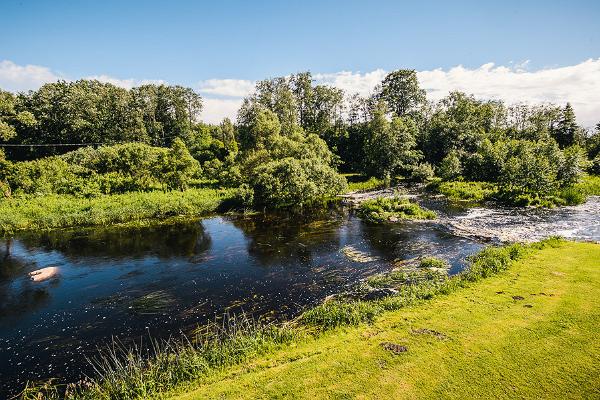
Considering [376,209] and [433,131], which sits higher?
[433,131]

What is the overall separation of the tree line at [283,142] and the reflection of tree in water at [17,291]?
75.1ft

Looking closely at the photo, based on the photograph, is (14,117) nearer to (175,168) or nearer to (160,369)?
(175,168)

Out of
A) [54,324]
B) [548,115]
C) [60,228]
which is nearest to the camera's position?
[54,324]

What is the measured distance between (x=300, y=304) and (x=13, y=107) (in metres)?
99.5

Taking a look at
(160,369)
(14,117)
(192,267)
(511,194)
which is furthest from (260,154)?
(14,117)

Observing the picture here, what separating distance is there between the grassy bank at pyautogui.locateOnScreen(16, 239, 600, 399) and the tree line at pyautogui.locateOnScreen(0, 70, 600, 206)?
31.3 m

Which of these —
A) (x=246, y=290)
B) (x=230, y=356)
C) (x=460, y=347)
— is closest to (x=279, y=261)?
(x=246, y=290)

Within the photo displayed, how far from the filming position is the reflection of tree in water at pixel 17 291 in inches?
878

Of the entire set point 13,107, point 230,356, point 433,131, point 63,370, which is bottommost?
point 63,370

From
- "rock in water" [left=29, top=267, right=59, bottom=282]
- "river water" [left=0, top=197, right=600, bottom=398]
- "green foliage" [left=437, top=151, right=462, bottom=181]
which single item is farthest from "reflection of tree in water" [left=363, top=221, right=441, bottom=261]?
"green foliage" [left=437, top=151, right=462, bottom=181]

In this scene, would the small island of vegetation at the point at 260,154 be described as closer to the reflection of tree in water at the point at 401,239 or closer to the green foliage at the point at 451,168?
the green foliage at the point at 451,168

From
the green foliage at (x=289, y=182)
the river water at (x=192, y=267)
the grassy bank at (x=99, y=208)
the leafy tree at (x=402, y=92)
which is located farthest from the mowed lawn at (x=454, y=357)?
the leafy tree at (x=402, y=92)

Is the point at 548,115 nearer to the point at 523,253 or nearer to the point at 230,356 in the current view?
the point at 523,253

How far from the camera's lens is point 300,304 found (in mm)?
20703
